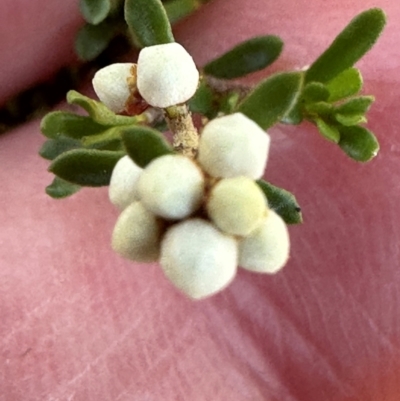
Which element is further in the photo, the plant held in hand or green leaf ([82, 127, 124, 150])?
green leaf ([82, 127, 124, 150])

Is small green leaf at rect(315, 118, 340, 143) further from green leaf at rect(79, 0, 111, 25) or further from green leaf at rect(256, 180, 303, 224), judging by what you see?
green leaf at rect(79, 0, 111, 25)

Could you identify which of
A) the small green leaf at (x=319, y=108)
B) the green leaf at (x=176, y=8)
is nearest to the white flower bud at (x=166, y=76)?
the small green leaf at (x=319, y=108)

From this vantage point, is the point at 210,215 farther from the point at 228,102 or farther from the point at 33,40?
the point at 33,40

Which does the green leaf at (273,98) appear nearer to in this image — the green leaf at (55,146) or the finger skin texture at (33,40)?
the green leaf at (55,146)

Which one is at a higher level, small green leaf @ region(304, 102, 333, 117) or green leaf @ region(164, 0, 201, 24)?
small green leaf @ region(304, 102, 333, 117)

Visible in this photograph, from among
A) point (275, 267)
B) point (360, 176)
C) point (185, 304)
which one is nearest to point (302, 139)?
point (360, 176)

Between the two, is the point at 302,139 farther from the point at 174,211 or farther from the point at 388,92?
the point at 174,211

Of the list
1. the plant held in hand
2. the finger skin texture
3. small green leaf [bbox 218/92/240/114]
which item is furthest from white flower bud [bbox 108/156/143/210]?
the finger skin texture
